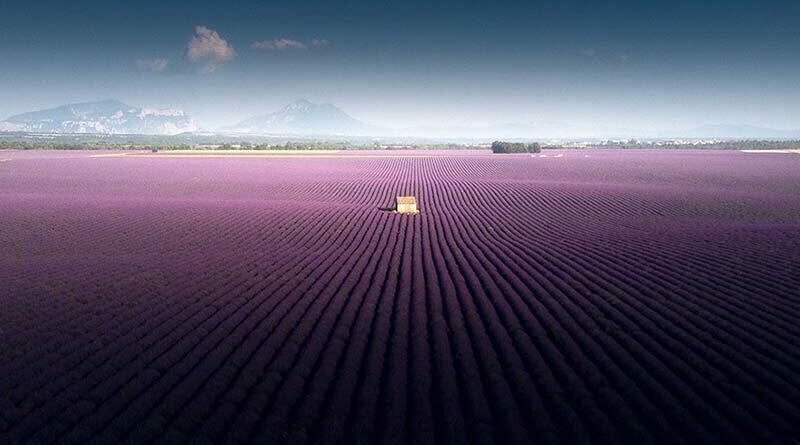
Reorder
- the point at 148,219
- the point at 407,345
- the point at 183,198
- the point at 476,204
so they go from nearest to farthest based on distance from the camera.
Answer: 1. the point at 407,345
2. the point at 148,219
3. the point at 476,204
4. the point at 183,198

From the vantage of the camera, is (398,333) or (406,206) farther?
(406,206)

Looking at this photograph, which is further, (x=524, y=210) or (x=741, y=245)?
(x=524, y=210)

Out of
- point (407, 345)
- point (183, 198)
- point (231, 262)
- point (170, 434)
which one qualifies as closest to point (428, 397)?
point (407, 345)

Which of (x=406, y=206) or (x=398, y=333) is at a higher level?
(x=406, y=206)

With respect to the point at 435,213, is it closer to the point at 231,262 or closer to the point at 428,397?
the point at 231,262

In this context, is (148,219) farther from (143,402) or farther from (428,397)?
(428,397)

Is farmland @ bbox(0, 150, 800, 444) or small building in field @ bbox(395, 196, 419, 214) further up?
small building in field @ bbox(395, 196, 419, 214)

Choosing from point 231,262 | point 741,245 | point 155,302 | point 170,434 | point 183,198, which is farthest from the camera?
point 183,198
